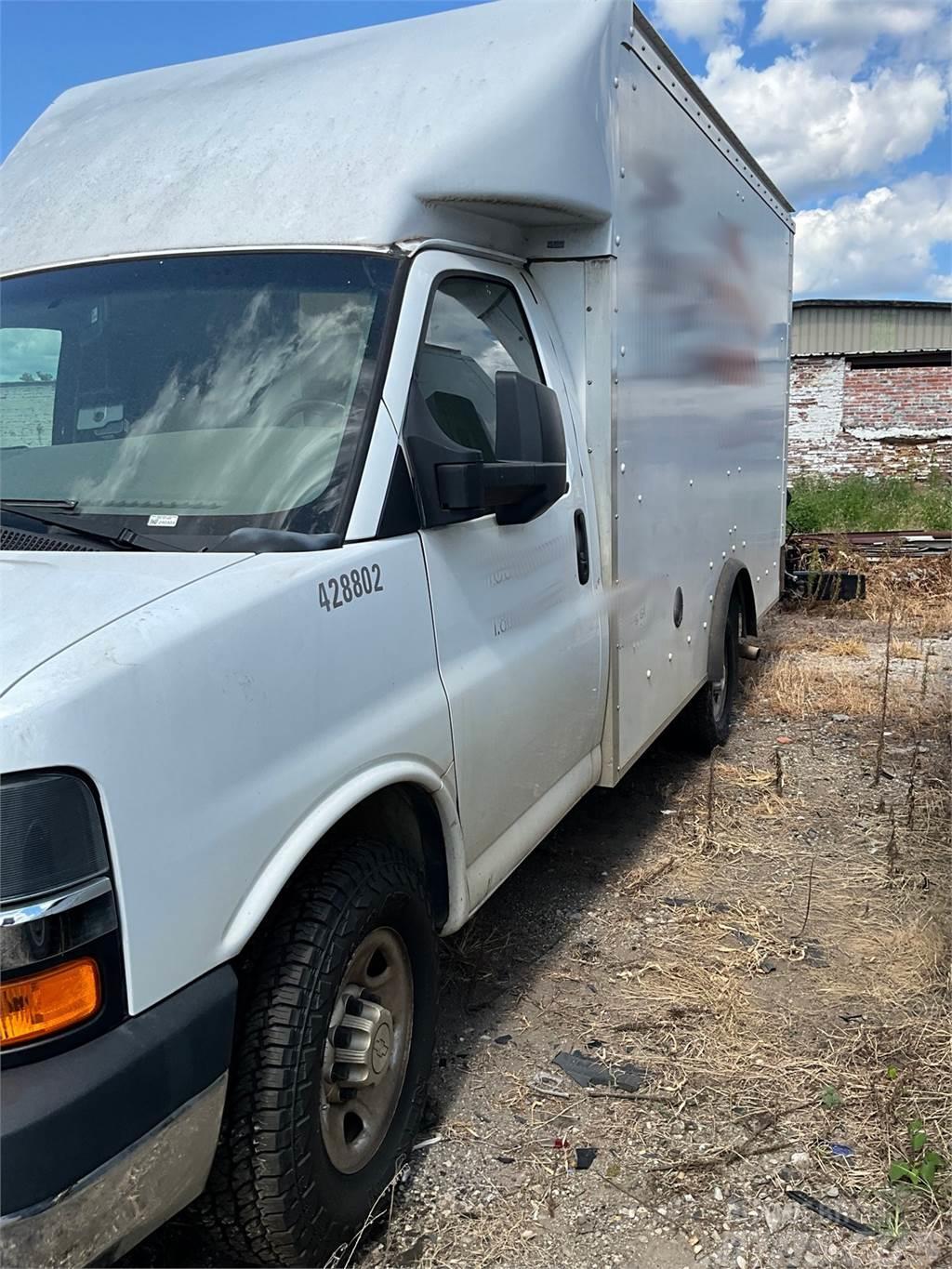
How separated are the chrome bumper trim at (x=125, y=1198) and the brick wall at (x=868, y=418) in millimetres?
18817

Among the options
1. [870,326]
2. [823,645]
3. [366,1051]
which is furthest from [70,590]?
[870,326]

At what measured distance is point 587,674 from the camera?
3.82 meters

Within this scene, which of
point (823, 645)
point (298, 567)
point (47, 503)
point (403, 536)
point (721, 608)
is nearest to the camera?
point (298, 567)

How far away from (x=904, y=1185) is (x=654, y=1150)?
64cm

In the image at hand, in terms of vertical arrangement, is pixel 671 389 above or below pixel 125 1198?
above

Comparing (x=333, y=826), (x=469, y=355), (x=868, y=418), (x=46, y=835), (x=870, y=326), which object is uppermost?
(x=870, y=326)

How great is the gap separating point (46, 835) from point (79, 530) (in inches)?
38.4

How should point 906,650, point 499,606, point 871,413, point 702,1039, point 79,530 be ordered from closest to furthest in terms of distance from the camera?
point 79,530 < point 499,606 < point 702,1039 < point 906,650 < point 871,413

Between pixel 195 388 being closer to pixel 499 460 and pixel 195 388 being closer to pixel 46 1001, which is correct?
pixel 499 460

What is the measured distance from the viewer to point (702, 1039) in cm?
341

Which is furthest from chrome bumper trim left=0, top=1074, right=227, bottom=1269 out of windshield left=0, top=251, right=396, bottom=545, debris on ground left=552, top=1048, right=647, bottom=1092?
debris on ground left=552, top=1048, right=647, bottom=1092

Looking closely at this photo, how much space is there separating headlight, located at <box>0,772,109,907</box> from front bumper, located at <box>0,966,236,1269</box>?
0.31 m

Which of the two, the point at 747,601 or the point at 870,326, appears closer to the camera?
the point at 747,601

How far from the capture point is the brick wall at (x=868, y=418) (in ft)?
61.2
